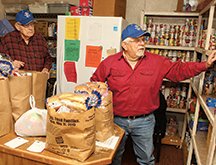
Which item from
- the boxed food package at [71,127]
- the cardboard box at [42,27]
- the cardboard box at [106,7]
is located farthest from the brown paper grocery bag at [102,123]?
the cardboard box at [42,27]

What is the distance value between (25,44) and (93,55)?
0.79 meters

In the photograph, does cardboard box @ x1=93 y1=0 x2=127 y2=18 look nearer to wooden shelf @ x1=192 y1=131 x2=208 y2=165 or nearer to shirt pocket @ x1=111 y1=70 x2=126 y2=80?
shirt pocket @ x1=111 y1=70 x2=126 y2=80

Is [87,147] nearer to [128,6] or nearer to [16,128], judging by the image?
[16,128]

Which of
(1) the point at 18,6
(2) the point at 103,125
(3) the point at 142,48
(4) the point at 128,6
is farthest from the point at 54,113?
(1) the point at 18,6

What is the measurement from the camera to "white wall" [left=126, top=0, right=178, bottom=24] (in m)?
3.17

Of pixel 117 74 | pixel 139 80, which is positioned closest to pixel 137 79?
pixel 139 80

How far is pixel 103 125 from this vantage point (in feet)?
4.19

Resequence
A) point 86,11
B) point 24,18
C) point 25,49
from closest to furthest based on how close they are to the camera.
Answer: point 24,18
point 25,49
point 86,11

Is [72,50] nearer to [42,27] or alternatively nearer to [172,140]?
[42,27]

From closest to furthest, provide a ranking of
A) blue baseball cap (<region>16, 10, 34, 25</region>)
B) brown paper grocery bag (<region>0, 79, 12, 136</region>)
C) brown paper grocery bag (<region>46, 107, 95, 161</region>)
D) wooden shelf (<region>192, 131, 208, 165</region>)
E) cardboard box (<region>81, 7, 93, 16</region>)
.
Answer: brown paper grocery bag (<region>46, 107, 95, 161</region>)
brown paper grocery bag (<region>0, 79, 12, 136</region>)
wooden shelf (<region>192, 131, 208, 165</region>)
blue baseball cap (<region>16, 10, 34, 25</region>)
cardboard box (<region>81, 7, 93, 16</region>)

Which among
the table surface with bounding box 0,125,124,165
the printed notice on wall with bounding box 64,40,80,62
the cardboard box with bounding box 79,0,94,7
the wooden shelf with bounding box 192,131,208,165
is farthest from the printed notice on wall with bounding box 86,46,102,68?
the table surface with bounding box 0,125,124,165

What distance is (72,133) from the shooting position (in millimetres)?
1029

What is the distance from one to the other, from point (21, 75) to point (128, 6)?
248 centimetres

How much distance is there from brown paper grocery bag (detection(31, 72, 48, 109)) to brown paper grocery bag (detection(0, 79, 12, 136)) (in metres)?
0.21
